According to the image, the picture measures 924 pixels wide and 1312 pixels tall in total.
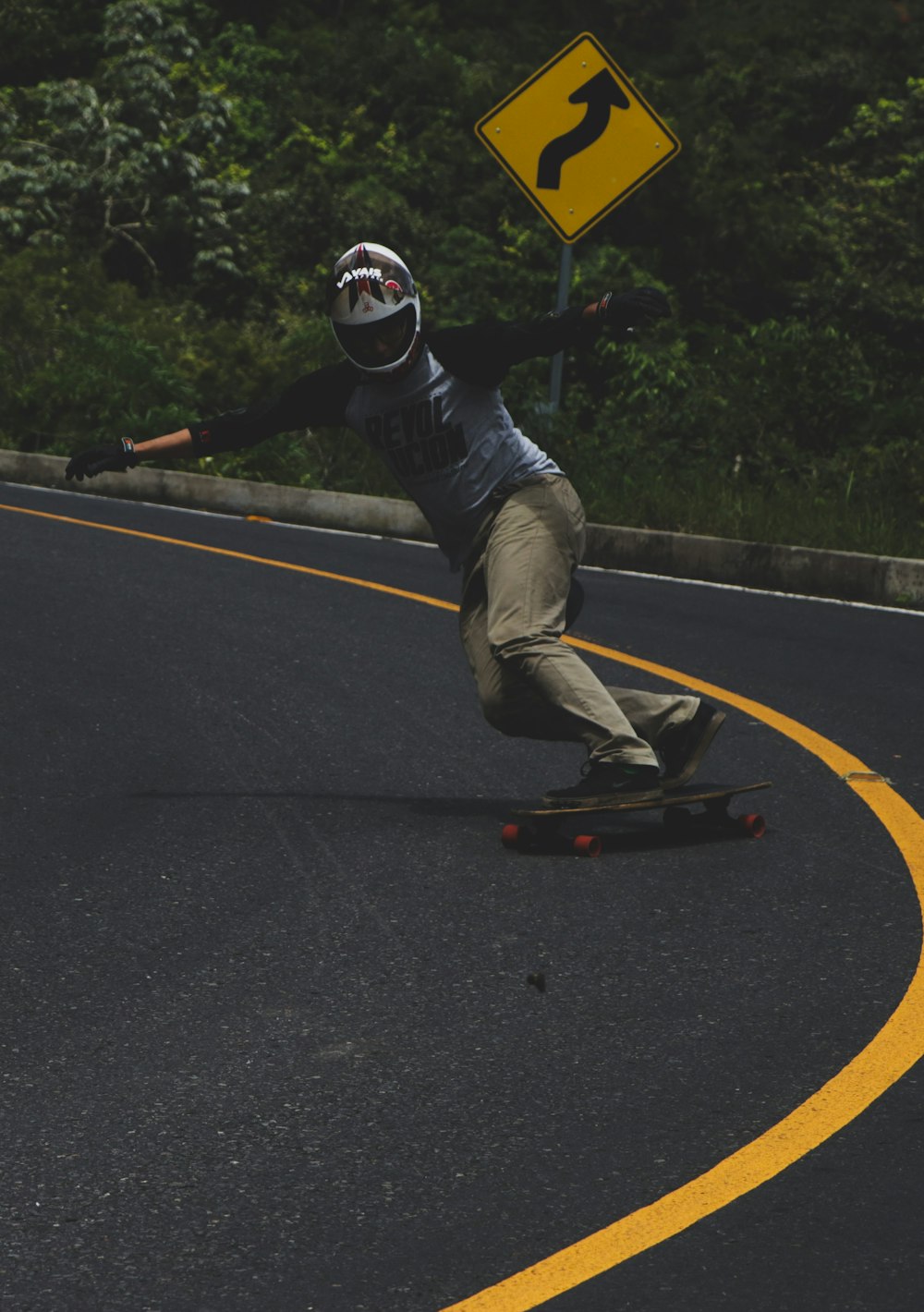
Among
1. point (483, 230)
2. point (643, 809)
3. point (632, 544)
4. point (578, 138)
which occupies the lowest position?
point (643, 809)

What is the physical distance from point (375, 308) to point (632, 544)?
7.26m

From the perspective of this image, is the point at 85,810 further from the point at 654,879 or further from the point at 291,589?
the point at 291,589

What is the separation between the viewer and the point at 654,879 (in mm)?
5539

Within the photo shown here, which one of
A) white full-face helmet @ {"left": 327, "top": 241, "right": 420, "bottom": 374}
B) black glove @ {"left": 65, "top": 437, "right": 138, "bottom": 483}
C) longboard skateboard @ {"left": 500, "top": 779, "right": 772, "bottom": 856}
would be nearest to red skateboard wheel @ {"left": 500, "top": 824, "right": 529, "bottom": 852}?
longboard skateboard @ {"left": 500, "top": 779, "right": 772, "bottom": 856}

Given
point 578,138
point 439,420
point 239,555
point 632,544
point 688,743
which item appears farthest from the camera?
point 578,138

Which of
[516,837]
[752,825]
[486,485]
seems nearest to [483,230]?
[486,485]

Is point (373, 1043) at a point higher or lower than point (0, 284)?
lower

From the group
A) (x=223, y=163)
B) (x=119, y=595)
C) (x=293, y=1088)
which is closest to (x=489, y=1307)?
(x=293, y=1088)

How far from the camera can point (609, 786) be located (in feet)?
19.3

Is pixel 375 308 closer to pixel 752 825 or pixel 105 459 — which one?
pixel 105 459

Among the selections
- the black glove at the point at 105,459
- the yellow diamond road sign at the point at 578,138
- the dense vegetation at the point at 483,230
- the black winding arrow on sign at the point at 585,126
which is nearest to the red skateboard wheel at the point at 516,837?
the black glove at the point at 105,459

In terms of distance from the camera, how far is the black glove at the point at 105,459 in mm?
6035

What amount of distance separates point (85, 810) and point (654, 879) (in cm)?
187

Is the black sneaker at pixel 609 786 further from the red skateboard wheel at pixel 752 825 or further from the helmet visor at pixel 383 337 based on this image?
the helmet visor at pixel 383 337
